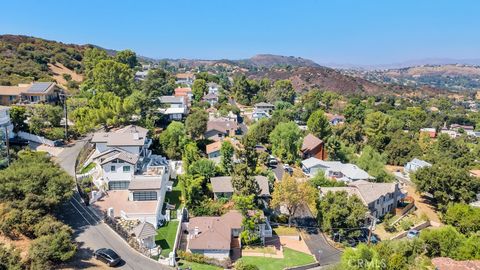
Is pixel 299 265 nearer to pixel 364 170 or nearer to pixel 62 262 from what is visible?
pixel 62 262

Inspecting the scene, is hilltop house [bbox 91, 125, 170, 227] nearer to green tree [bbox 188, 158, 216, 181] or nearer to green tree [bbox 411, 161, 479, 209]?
green tree [bbox 188, 158, 216, 181]

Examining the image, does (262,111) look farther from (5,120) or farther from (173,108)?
(5,120)

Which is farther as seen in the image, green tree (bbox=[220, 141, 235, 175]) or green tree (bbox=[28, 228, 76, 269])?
green tree (bbox=[220, 141, 235, 175])

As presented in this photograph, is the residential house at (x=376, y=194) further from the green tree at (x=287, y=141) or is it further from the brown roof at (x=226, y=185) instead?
the green tree at (x=287, y=141)

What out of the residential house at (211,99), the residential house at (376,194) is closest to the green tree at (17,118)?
the residential house at (376,194)

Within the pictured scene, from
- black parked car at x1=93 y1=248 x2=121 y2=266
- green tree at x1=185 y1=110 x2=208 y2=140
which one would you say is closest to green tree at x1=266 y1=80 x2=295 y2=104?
green tree at x1=185 y1=110 x2=208 y2=140
